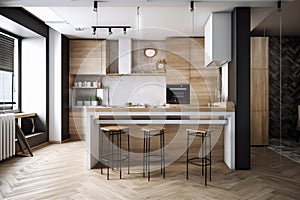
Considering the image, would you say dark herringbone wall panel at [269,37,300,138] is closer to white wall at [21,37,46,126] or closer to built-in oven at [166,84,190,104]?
built-in oven at [166,84,190,104]

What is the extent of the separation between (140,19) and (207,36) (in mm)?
1371

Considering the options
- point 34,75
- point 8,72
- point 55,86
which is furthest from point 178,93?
point 8,72

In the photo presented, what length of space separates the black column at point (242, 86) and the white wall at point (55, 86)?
171 inches

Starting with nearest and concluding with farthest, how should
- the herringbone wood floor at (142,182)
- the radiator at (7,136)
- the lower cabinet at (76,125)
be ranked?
1. the herringbone wood floor at (142,182)
2. the radiator at (7,136)
3. the lower cabinet at (76,125)

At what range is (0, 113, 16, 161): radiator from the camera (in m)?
5.12

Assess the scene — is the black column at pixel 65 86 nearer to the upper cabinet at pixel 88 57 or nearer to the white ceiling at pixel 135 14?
the upper cabinet at pixel 88 57

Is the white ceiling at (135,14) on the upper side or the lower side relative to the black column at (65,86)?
upper

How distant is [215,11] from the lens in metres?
5.27

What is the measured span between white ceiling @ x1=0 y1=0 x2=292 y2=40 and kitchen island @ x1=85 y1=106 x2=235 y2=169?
5.10 feet

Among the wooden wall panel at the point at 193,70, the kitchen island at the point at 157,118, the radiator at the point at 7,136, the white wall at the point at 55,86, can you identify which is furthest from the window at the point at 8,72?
the wooden wall panel at the point at 193,70

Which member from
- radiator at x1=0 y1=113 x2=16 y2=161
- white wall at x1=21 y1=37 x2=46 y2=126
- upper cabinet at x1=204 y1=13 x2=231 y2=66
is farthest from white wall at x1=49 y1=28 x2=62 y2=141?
upper cabinet at x1=204 y1=13 x2=231 y2=66

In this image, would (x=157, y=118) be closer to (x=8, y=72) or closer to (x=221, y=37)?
(x=221, y=37)

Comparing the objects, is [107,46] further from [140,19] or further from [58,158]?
[58,158]

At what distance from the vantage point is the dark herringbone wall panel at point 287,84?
841cm
